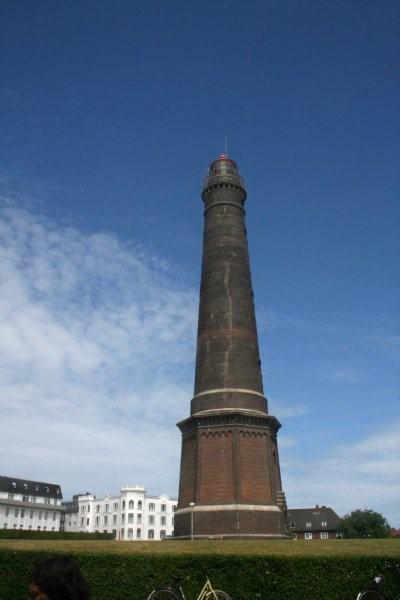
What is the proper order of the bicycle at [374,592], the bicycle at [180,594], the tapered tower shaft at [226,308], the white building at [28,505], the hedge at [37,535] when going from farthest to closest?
the white building at [28,505] → the hedge at [37,535] → the tapered tower shaft at [226,308] → the bicycle at [374,592] → the bicycle at [180,594]

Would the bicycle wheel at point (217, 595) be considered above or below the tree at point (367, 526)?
below

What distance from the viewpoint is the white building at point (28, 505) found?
298 ft

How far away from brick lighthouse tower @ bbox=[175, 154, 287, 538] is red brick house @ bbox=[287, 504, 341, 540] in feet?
221

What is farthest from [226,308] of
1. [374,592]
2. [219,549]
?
[374,592]

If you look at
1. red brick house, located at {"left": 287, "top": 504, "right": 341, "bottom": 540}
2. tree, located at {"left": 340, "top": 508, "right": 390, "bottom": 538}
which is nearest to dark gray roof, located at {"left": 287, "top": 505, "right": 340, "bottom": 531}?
red brick house, located at {"left": 287, "top": 504, "right": 341, "bottom": 540}

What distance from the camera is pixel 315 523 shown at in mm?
97562

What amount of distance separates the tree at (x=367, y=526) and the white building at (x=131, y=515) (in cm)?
3753

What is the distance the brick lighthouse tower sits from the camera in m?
33.5

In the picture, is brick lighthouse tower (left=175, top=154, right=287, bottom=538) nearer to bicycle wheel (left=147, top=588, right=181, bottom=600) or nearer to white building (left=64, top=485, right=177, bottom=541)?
bicycle wheel (left=147, top=588, right=181, bottom=600)

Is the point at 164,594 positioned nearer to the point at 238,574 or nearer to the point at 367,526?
the point at 238,574

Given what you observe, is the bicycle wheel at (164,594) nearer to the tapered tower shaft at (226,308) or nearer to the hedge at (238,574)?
the hedge at (238,574)

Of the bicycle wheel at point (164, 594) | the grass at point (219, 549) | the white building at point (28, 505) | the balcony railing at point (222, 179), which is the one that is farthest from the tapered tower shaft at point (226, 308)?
the white building at point (28, 505)

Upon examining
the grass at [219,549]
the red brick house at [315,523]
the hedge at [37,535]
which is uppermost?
the red brick house at [315,523]

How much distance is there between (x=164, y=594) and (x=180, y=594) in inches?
18.0
